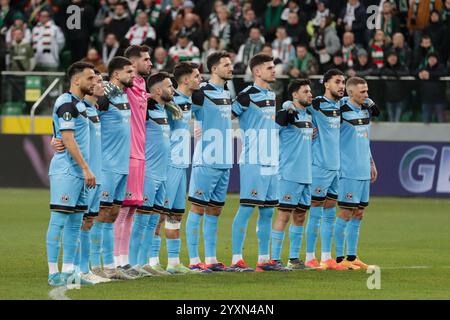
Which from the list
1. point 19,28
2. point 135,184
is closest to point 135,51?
point 135,184

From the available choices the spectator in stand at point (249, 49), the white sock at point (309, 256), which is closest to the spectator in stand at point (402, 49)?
the spectator in stand at point (249, 49)

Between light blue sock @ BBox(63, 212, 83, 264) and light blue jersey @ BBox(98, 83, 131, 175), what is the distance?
3.32ft

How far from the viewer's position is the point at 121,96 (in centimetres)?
1371

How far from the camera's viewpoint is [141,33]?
27.4m

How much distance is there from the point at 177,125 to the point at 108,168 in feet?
4.44

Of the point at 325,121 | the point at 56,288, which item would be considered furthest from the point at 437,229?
the point at 56,288

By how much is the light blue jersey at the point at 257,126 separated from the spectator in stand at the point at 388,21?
12.0 meters

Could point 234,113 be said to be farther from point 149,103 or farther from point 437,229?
point 437,229

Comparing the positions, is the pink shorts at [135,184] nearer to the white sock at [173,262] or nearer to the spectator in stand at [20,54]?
the white sock at [173,262]

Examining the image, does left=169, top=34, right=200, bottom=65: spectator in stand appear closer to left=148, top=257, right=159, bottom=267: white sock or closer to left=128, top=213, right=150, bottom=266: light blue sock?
left=148, top=257, right=159, bottom=267: white sock

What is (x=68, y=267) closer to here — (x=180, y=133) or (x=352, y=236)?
(x=180, y=133)

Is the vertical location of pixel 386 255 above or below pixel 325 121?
below

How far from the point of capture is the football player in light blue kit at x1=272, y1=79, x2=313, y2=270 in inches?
595

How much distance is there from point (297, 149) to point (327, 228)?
3.83 ft
